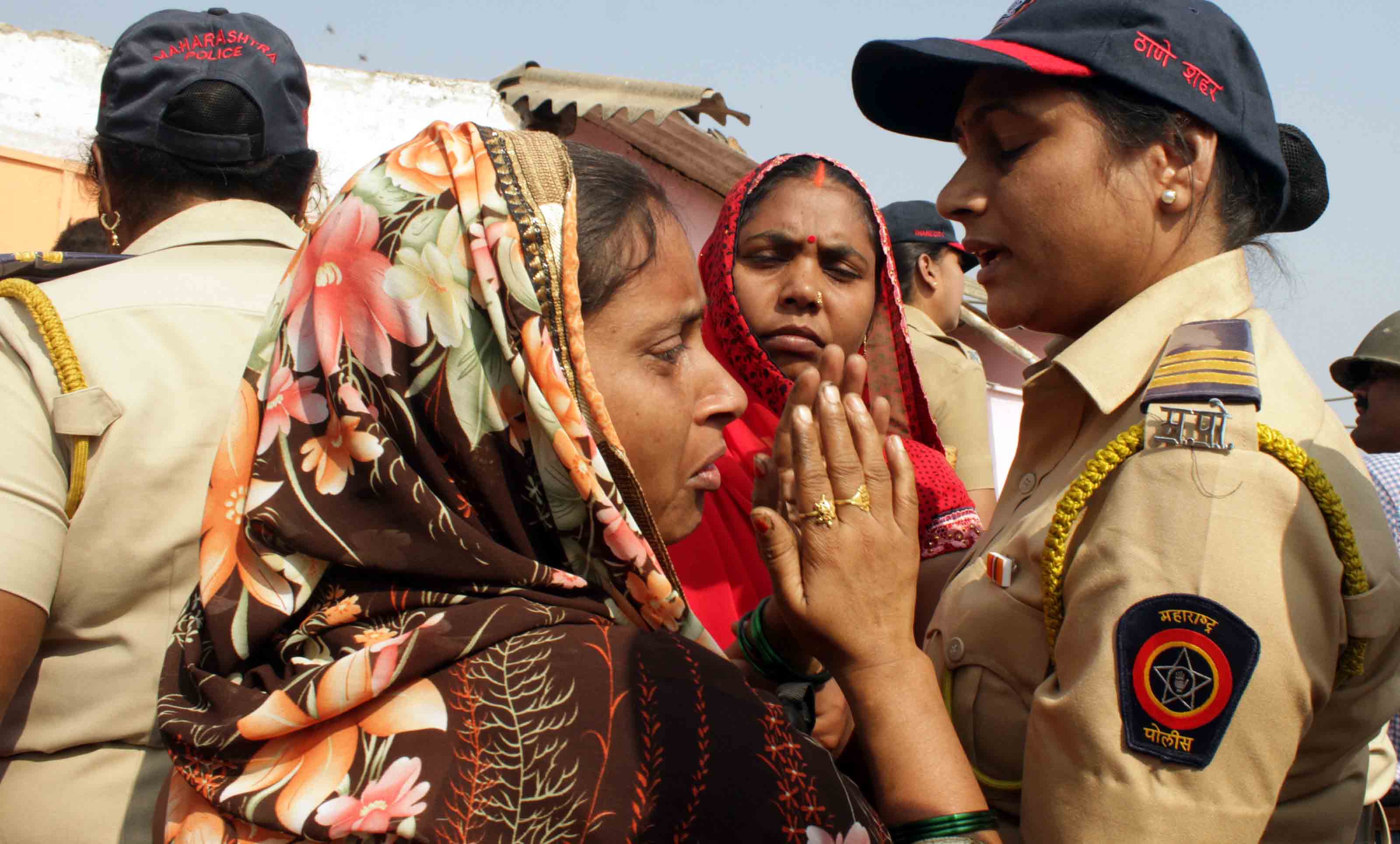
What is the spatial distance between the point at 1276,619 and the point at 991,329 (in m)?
8.12

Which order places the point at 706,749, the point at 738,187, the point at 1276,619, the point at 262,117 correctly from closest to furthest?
the point at 1276,619, the point at 706,749, the point at 262,117, the point at 738,187

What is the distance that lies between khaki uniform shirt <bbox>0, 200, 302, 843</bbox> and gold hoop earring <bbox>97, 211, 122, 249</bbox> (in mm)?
491

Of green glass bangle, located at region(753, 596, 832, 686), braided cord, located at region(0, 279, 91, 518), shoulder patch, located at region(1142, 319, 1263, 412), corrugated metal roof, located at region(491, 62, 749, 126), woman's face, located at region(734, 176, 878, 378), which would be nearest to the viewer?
shoulder patch, located at region(1142, 319, 1263, 412)

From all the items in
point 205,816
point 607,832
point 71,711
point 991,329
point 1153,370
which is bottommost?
point 991,329

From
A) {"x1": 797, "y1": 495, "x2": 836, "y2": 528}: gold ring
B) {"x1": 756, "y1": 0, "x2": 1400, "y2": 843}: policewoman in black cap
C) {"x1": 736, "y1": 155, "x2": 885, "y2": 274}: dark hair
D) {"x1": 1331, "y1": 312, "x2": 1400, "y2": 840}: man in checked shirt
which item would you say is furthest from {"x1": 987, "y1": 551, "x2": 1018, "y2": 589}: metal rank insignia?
{"x1": 1331, "y1": 312, "x2": 1400, "y2": 840}: man in checked shirt

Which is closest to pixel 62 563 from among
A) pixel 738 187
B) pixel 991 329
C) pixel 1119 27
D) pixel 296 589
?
pixel 296 589

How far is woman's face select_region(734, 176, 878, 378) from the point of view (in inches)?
128

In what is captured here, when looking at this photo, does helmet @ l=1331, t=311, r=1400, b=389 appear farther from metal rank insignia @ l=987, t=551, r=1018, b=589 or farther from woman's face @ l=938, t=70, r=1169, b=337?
metal rank insignia @ l=987, t=551, r=1018, b=589

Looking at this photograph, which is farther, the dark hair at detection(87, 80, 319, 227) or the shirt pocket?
the dark hair at detection(87, 80, 319, 227)

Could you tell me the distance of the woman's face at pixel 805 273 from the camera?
10.7ft

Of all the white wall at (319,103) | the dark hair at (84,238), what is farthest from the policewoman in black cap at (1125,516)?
the white wall at (319,103)

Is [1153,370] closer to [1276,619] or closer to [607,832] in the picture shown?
[1276,619]

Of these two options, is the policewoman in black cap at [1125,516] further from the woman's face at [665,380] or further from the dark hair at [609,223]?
the dark hair at [609,223]

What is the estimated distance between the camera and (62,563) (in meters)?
1.83
